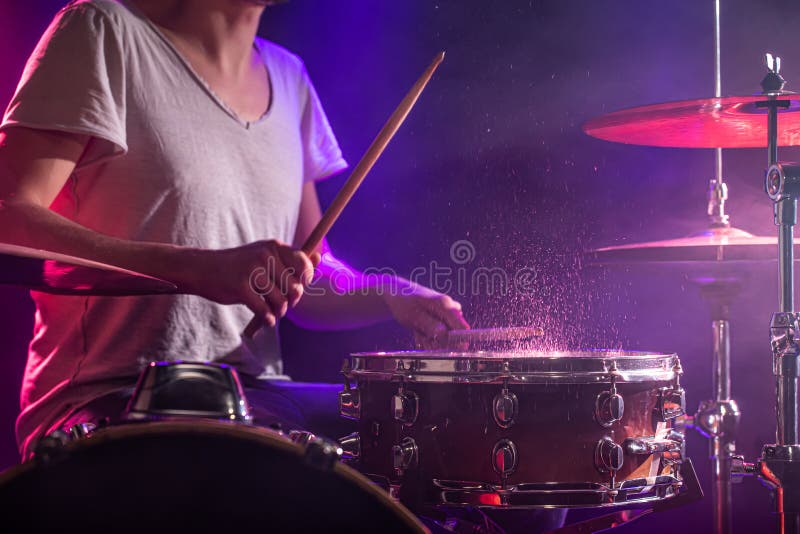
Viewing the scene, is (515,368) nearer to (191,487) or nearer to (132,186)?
(191,487)

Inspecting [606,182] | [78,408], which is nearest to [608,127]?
[606,182]

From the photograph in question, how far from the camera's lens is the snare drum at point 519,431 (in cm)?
121

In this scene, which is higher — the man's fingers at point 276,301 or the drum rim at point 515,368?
the man's fingers at point 276,301

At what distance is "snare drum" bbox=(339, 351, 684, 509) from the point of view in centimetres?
121

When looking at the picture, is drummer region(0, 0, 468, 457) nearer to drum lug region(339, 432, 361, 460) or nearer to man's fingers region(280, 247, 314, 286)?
man's fingers region(280, 247, 314, 286)

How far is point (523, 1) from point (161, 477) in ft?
5.67

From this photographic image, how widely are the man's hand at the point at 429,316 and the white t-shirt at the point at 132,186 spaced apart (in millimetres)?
313

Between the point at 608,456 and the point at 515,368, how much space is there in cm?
19

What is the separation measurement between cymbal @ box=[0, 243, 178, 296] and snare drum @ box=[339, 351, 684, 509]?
474mm

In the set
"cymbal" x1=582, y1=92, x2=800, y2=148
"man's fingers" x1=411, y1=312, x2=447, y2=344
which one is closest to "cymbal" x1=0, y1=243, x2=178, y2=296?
"man's fingers" x1=411, y1=312, x2=447, y2=344

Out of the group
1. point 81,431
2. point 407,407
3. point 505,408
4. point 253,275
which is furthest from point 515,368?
point 81,431

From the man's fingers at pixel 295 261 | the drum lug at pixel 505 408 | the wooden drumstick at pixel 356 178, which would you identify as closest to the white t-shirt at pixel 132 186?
the wooden drumstick at pixel 356 178

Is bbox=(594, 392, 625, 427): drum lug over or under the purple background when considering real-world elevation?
under

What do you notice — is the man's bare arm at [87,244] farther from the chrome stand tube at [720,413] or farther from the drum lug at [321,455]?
the chrome stand tube at [720,413]
